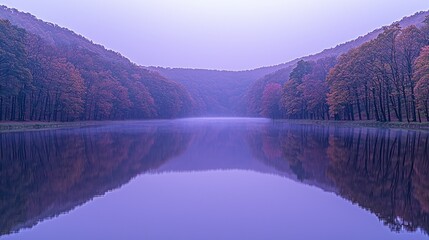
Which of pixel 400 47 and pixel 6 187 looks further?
pixel 400 47

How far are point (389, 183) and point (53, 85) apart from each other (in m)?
55.9

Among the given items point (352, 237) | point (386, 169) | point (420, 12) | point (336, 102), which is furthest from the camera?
point (420, 12)

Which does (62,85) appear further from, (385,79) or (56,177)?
(56,177)

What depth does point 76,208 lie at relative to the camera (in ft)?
31.1

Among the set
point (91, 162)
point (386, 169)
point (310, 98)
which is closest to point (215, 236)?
point (386, 169)

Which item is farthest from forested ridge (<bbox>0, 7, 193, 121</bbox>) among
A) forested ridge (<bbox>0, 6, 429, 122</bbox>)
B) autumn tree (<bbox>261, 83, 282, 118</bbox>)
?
autumn tree (<bbox>261, 83, 282, 118</bbox>)

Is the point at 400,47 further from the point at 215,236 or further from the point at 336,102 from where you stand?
the point at 215,236

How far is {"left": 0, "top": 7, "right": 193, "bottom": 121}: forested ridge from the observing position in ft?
164

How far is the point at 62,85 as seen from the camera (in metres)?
61.3

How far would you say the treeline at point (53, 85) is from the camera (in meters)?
49.2

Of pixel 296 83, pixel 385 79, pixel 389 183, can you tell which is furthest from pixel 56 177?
pixel 296 83

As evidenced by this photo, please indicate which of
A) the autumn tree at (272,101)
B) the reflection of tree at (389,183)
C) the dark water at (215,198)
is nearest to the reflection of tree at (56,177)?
the dark water at (215,198)

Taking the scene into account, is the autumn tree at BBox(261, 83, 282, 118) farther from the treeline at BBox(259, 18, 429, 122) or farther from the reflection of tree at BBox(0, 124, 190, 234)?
the reflection of tree at BBox(0, 124, 190, 234)

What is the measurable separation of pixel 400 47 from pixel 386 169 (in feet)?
133
